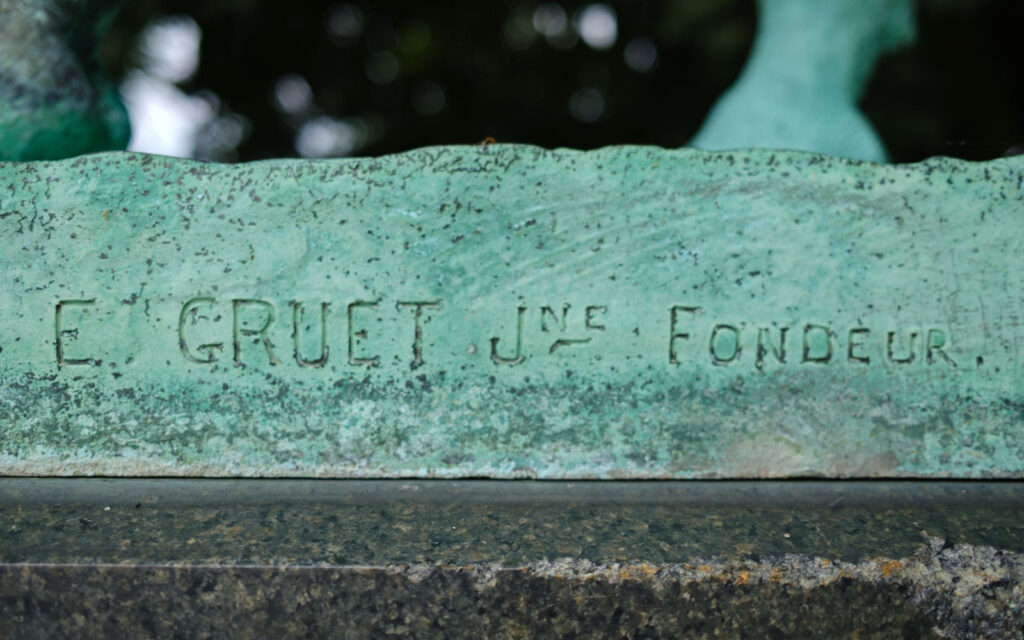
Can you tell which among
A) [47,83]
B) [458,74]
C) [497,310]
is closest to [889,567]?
[497,310]

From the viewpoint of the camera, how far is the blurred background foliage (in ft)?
12.4

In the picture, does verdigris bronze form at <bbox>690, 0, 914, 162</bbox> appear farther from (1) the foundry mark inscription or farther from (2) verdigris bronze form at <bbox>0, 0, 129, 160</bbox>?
(2) verdigris bronze form at <bbox>0, 0, 129, 160</bbox>

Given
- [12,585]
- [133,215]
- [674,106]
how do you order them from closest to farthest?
[12,585]
[133,215]
[674,106]

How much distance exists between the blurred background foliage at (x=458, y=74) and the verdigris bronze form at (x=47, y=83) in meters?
2.29

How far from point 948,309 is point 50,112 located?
1773 millimetres

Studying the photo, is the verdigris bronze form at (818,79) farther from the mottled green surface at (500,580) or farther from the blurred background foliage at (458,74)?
the blurred background foliage at (458,74)

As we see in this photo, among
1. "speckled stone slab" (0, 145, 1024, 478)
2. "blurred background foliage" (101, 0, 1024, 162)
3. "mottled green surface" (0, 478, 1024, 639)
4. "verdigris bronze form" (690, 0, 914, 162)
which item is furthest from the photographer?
"blurred background foliage" (101, 0, 1024, 162)

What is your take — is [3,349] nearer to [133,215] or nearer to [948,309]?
[133,215]

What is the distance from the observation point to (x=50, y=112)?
4.84 feet

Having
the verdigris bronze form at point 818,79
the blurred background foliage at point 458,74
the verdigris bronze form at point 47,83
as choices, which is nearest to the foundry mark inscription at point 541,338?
the verdigris bronze form at point 47,83

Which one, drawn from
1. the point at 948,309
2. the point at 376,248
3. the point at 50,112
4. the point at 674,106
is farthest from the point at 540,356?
the point at 674,106

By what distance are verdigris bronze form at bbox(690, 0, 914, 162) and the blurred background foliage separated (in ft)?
6.49

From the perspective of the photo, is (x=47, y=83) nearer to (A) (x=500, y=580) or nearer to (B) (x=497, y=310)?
(B) (x=497, y=310)

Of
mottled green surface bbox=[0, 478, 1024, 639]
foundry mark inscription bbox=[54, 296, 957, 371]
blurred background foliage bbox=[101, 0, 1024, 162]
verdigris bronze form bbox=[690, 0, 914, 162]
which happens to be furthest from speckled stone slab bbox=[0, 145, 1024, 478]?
blurred background foliage bbox=[101, 0, 1024, 162]
